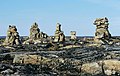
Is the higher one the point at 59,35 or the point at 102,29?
the point at 102,29

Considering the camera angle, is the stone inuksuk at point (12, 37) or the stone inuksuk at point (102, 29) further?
the stone inuksuk at point (102, 29)

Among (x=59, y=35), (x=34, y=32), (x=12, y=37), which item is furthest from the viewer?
(x=34, y=32)

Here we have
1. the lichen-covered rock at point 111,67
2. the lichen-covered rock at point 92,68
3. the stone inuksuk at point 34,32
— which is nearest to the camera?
the lichen-covered rock at point 111,67

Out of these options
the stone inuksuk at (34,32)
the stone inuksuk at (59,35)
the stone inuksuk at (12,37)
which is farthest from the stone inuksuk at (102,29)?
the stone inuksuk at (34,32)

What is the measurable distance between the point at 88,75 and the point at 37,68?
18.9 feet

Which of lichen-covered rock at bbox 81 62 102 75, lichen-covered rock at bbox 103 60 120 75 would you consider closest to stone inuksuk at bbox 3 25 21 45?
lichen-covered rock at bbox 81 62 102 75

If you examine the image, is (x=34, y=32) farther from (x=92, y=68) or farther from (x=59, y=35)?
(x=92, y=68)

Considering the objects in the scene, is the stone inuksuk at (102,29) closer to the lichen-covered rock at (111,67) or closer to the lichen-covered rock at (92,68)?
the lichen-covered rock at (111,67)

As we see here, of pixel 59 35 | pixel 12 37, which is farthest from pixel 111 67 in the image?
pixel 59 35

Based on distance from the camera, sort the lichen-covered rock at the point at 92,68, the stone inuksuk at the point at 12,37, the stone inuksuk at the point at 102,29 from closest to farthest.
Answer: the lichen-covered rock at the point at 92,68
the stone inuksuk at the point at 12,37
the stone inuksuk at the point at 102,29

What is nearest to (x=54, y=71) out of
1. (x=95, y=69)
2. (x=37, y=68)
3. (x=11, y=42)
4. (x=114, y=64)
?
(x=37, y=68)

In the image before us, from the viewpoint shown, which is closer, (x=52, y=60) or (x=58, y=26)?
(x=52, y=60)

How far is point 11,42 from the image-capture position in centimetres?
8631

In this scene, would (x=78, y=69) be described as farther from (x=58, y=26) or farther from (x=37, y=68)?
(x=58, y=26)
